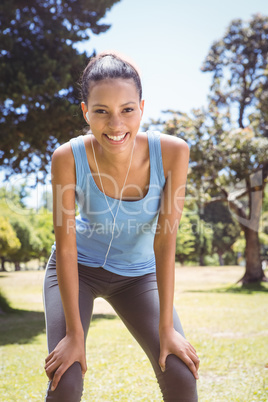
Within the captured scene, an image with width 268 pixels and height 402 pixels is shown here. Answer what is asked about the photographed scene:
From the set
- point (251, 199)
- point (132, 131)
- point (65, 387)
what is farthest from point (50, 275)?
point (251, 199)

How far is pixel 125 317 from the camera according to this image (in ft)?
A: 7.59

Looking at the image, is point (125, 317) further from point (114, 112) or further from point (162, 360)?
point (114, 112)

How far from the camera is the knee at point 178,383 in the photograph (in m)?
1.84

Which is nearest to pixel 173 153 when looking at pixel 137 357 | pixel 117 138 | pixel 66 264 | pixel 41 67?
pixel 117 138

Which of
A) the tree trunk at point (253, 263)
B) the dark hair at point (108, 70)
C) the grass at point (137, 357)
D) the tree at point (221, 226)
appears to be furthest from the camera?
the tree at point (221, 226)

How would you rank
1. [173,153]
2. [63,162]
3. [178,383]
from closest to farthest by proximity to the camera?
[178,383], [63,162], [173,153]

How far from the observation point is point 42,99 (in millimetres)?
9766

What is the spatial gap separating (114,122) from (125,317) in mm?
1091

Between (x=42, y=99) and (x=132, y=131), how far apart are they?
8094mm

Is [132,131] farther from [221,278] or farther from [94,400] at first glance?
[221,278]

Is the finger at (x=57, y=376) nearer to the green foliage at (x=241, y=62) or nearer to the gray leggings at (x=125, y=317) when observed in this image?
the gray leggings at (x=125, y=317)

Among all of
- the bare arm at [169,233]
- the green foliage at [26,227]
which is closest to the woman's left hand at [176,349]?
the bare arm at [169,233]

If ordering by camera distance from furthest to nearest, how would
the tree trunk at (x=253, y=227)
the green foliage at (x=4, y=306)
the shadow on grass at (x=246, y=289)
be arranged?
the tree trunk at (x=253, y=227) → the shadow on grass at (x=246, y=289) → the green foliage at (x=4, y=306)

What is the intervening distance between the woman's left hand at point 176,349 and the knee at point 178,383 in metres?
0.03
